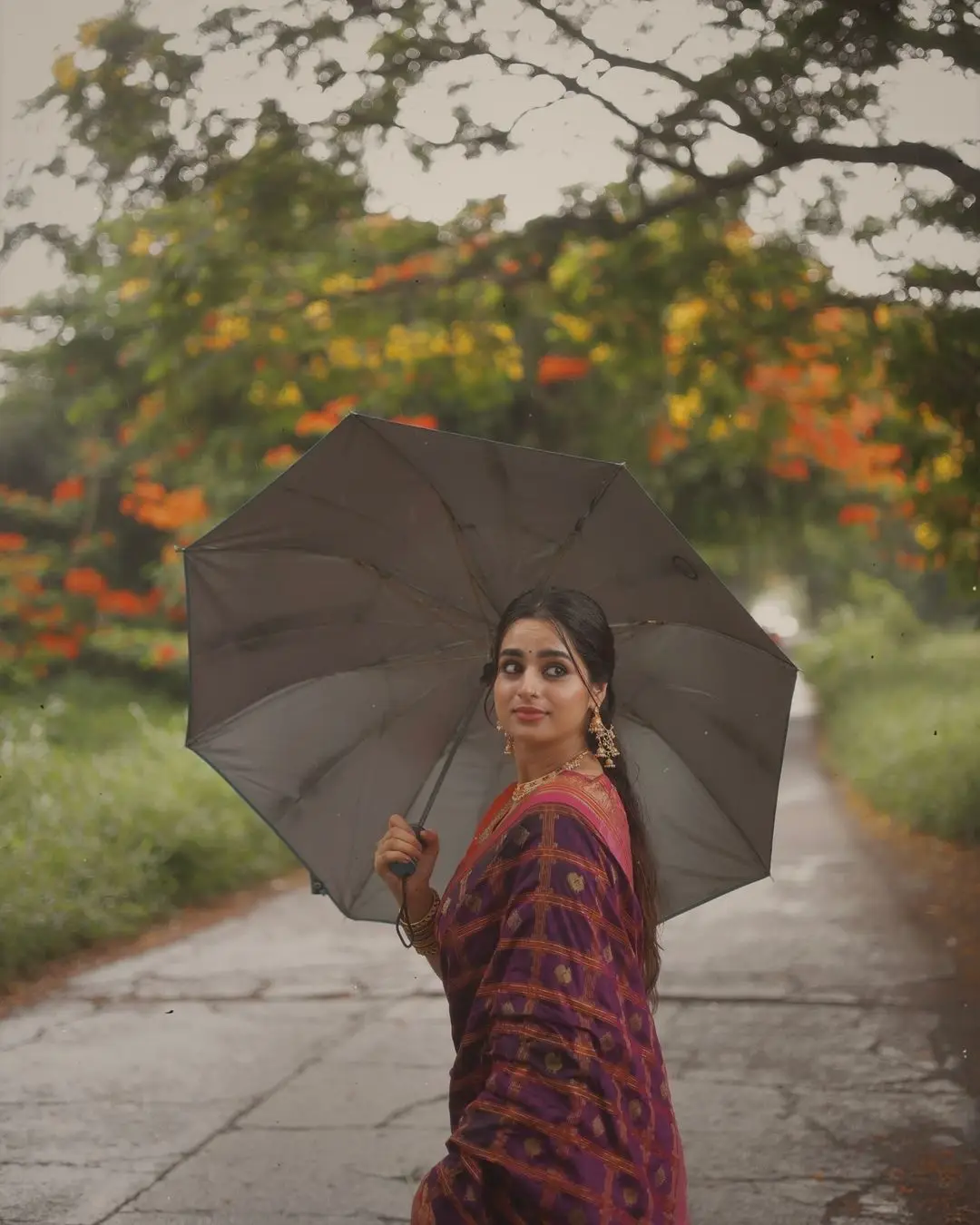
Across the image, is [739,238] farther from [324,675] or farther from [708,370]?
[324,675]

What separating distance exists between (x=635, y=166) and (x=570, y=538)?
10.1ft

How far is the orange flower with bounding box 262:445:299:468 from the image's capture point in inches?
253

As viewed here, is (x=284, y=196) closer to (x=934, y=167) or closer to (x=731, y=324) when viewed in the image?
(x=731, y=324)

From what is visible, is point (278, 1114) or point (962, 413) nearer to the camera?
point (278, 1114)

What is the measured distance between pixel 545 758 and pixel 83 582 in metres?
5.83

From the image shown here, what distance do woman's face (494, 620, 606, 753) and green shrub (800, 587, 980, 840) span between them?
3131mm

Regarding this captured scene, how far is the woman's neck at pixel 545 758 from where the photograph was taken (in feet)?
5.94

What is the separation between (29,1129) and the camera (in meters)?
3.56

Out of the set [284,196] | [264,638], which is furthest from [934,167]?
[264,638]

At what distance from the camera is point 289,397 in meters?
5.66

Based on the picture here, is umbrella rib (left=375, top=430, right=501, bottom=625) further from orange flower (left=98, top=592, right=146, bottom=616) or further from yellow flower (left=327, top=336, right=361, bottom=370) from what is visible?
orange flower (left=98, top=592, right=146, bottom=616)

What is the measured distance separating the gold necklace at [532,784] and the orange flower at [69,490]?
5.28 m

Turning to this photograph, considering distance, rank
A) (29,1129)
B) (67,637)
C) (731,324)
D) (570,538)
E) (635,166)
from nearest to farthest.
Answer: (570,538), (29,1129), (635,166), (731,324), (67,637)

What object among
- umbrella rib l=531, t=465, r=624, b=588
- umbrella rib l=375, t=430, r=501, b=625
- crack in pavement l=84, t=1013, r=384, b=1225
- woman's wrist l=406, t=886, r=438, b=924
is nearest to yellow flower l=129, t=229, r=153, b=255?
crack in pavement l=84, t=1013, r=384, b=1225
